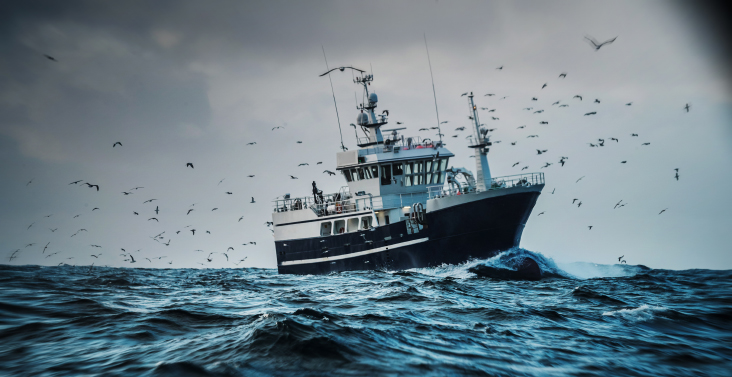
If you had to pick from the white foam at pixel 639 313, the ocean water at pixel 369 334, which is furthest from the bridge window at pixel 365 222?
the white foam at pixel 639 313

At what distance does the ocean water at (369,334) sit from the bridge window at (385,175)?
15.1m

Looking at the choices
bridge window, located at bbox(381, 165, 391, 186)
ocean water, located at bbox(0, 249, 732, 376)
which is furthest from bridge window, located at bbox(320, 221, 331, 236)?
ocean water, located at bbox(0, 249, 732, 376)

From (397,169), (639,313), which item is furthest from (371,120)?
(639,313)

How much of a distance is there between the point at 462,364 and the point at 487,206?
662 inches

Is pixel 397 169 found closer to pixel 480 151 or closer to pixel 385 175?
pixel 385 175

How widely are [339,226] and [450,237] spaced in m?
8.50

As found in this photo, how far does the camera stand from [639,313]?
435 inches

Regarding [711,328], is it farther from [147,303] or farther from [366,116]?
[366,116]

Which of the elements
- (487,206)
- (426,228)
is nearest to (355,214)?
(426,228)

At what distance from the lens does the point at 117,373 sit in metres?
6.57

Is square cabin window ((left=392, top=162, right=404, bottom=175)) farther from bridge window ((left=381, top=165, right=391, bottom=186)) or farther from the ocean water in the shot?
the ocean water

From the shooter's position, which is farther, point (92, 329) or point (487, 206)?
point (487, 206)

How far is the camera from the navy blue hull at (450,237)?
76.6 ft

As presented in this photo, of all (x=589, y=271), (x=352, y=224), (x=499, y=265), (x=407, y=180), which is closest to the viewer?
(x=499, y=265)
